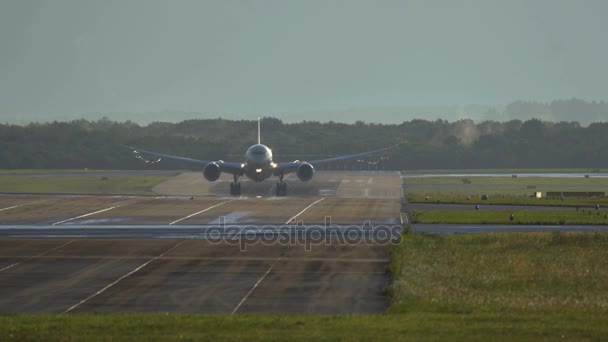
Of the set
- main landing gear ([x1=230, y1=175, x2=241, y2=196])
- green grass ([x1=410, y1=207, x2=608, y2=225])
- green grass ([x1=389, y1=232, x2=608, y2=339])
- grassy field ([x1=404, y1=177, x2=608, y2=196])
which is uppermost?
main landing gear ([x1=230, y1=175, x2=241, y2=196])

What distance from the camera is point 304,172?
80938 millimetres

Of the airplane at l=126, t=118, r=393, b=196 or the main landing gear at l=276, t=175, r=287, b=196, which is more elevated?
the airplane at l=126, t=118, r=393, b=196

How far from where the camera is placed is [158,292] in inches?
1106

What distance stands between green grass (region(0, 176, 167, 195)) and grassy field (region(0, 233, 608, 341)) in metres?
52.7

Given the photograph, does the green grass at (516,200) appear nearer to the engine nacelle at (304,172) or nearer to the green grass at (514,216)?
the green grass at (514,216)

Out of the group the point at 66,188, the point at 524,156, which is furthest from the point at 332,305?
the point at 524,156

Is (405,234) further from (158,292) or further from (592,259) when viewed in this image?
(158,292)

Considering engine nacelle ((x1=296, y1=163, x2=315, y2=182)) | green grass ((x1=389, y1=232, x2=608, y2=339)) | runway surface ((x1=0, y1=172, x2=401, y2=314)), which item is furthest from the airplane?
A: green grass ((x1=389, y1=232, x2=608, y2=339))

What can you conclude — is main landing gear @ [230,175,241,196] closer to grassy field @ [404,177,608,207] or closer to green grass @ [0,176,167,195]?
green grass @ [0,176,167,195]

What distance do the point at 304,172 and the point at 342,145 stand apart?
8511 cm

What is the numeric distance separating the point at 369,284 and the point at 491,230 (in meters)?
18.5

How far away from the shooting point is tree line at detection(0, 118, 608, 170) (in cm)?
14075

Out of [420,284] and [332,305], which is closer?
[332,305]

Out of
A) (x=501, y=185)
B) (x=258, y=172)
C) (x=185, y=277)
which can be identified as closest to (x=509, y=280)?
(x=185, y=277)
